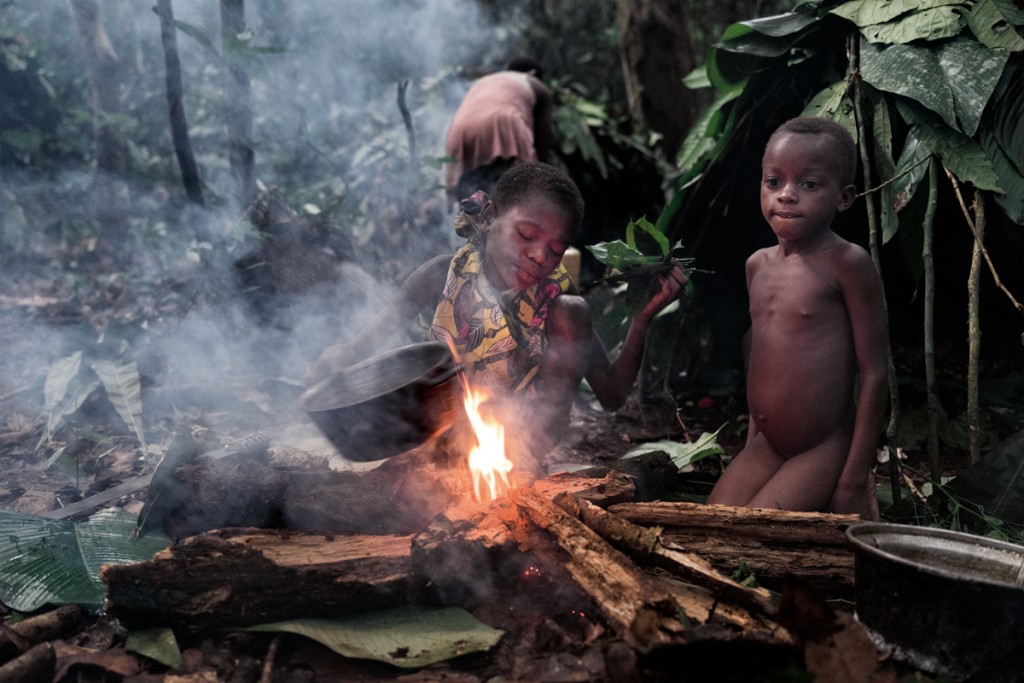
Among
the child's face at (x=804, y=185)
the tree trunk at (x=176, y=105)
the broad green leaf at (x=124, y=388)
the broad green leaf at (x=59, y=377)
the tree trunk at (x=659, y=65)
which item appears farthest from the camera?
the tree trunk at (x=659, y=65)

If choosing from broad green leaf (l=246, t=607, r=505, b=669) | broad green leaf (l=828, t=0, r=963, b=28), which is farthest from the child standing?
broad green leaf (l=246, t=607, r=505, b=669)

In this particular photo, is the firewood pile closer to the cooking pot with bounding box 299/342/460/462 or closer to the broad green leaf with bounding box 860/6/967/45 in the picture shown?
the cooking pot with bounding box 299/342/460/462

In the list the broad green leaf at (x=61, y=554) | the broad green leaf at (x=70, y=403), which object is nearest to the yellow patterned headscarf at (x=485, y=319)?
the broad green leaf at (x=61, y=554)

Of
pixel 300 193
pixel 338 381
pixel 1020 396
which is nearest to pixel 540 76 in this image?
pixel 300 193

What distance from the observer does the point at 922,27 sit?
309 centimetres

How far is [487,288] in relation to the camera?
9.29ft

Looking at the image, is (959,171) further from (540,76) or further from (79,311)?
(79,311)

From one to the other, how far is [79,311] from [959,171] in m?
5.70

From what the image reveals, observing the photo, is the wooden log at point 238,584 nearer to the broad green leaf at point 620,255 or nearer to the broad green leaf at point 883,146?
the broad green leaf at point 620,255

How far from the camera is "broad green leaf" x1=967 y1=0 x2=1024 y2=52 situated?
2826mm

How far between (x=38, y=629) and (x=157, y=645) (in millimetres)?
363

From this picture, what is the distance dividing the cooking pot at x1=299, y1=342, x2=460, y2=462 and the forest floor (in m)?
1.16

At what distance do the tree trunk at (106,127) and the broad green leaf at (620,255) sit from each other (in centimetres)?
615

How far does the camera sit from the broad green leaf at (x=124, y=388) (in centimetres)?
380
